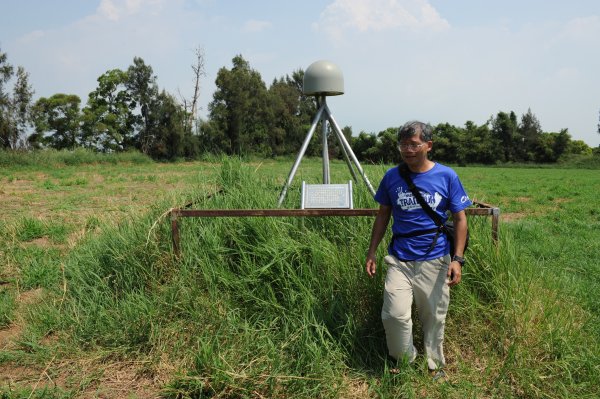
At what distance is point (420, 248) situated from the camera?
10.0ft

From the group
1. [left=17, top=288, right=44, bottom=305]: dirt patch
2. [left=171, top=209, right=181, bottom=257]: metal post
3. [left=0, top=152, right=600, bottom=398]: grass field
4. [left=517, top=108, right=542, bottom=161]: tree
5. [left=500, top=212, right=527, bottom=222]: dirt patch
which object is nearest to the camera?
[left=0, top=152, right=600, bottom=398]: grass field

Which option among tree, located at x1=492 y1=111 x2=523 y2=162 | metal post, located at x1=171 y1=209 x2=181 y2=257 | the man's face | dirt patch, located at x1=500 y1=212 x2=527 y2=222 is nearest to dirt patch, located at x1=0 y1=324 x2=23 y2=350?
metal post, located at x1=171 y1=209 x2=181 y2=257

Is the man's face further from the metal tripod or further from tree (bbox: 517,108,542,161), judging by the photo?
tree (bbox: 517,108,542,161)

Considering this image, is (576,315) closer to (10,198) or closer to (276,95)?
(10,198)

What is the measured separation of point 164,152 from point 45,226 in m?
29.8

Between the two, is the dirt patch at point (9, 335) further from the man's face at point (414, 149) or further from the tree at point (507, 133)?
the tree at point (507, 133)

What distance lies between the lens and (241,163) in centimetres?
609

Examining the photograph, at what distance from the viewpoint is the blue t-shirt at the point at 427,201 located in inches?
118

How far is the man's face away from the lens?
3.00 m

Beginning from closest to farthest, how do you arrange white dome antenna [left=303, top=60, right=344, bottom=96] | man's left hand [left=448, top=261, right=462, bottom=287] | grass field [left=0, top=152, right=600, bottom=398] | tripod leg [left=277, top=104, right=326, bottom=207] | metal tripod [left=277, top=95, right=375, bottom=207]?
1. man's left hand [left=448, top=261, right=462, bottom=287]
2. grass field [left=0, top=152, right=600, bottom=398]
3. tripod leg [left=277, top=104, right=326, bottom=207]
4. white dome antenna [left=303, top=60, right=344, bottom=96]
5. metal tripod [left=277, top=95, right=375, bottom=207]

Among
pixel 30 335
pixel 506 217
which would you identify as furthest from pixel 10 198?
pixel 506 217

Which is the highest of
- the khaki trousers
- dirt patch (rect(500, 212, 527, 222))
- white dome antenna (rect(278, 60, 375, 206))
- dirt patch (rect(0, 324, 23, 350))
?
white dome antenna (rect(278, 60, 375, 206))

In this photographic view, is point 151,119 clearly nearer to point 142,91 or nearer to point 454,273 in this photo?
point 142,91

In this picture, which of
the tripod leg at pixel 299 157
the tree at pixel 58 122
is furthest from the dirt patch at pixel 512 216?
the tree at pixel 58 122
